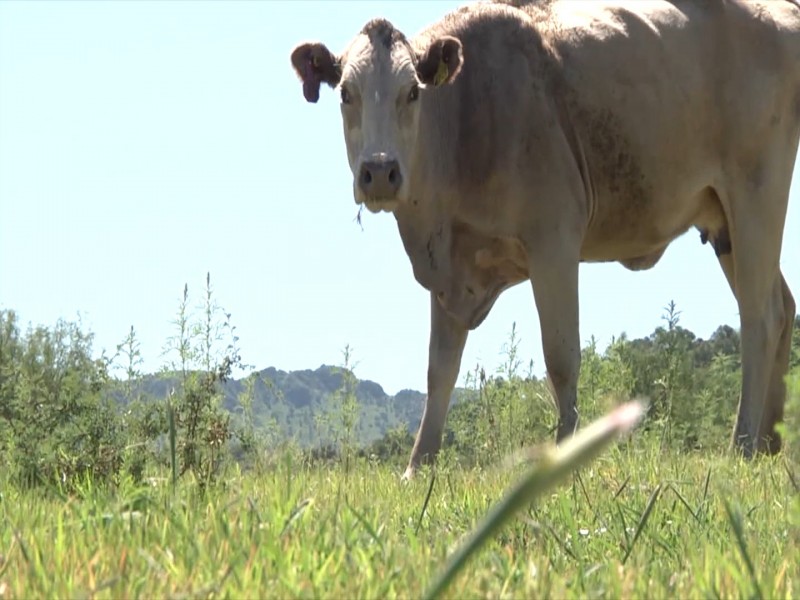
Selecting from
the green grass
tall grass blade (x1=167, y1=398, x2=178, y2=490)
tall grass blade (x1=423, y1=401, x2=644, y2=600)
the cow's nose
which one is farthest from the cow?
tall grass blade (x1=423, y1=401, x2=644, y2=600)

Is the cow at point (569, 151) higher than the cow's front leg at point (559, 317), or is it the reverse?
the cow at point (569, 151)

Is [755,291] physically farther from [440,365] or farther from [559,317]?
[440,365]

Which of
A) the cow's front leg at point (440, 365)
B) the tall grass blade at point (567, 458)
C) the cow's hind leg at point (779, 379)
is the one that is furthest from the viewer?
the cow's hind leg at point (779, 379)

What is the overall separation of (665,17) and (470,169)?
2322mm

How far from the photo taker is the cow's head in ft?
25.8

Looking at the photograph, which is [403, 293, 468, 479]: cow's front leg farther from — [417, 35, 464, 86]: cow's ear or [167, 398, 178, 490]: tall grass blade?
[167, 398, 178, 490]: tall grass blade

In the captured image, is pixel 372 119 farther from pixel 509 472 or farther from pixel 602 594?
pixel 602 594

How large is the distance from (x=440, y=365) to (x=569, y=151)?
170 centimetres

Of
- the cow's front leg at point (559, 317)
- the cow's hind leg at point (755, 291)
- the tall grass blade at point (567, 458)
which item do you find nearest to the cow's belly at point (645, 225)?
the cow's hind leg at point (755, 291)

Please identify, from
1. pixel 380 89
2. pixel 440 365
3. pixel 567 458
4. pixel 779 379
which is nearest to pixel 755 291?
pixel 779 379

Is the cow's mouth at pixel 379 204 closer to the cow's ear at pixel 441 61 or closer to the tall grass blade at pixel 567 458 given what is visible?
the cow's ear at pixel 441 61

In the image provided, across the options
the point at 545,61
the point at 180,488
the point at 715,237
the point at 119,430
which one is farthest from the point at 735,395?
the point at 180,488

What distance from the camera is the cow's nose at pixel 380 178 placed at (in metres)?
7.79

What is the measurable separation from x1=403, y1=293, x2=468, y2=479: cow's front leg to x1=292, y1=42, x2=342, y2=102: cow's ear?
5.42 ft
